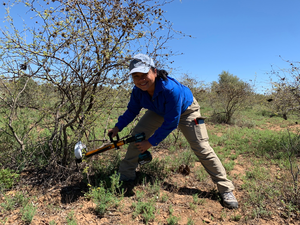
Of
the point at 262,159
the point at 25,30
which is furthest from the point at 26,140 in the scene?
the point at 262,159

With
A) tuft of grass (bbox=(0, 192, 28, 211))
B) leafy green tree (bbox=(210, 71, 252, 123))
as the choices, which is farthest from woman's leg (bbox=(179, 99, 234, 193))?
leafy green tree (bbox=(210, 71, 252, 123))

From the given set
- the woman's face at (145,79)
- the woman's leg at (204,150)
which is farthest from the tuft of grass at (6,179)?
the woman's leg at (204,150)

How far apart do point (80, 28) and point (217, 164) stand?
2.59 meters

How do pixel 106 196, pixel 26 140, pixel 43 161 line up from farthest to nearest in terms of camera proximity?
pixel 26 140 < pixel 43 161 < pixel 106 196

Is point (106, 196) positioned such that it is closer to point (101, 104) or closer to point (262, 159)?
point (101, 104)

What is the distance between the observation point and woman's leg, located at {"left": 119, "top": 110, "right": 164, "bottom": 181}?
2.92 meters

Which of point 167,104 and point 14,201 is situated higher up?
point 167,104

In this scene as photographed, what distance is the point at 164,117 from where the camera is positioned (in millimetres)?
2418

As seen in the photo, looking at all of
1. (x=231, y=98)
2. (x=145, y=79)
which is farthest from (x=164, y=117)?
(x=231, y=98)

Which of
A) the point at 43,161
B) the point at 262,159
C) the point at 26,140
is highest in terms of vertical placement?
the point at 26,140

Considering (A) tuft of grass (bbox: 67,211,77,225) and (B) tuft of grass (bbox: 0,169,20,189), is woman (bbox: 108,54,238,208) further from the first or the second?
(B) tuft of grass (bbox: 0,169,20,189)

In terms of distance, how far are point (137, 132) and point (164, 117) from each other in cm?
73

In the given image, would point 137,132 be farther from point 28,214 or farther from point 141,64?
point 28,214

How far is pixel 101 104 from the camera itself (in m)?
2.99
